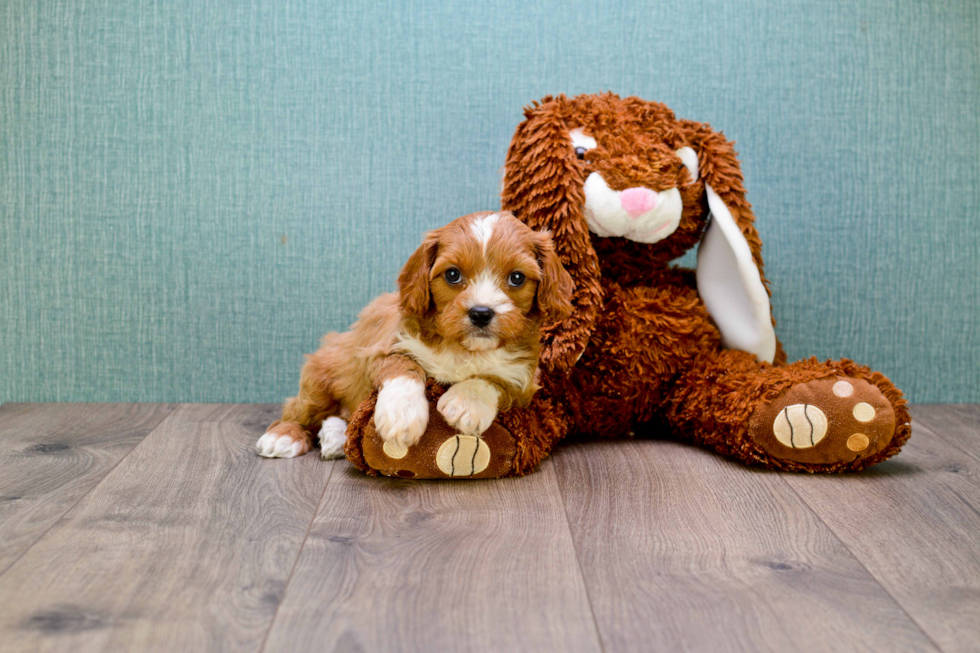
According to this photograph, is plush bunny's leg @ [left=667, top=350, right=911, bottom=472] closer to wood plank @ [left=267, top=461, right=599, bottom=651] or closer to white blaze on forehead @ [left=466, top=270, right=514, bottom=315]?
wood plank @ [left=267, top=461, right=599, bottom=651]

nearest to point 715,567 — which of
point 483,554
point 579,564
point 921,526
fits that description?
point 579,564

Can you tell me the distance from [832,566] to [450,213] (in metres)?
1.47

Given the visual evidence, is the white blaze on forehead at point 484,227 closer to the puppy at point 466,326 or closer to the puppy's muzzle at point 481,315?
the puppy at point 466,326

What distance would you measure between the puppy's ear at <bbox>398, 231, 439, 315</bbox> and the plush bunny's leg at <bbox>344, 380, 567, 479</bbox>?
7.6 inches

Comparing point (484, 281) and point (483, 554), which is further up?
point (484, 281)

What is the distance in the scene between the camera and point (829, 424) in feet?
5.81

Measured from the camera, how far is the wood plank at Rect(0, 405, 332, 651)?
3.63ft

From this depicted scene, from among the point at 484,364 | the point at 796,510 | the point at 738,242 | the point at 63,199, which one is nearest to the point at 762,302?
the point at 738,242

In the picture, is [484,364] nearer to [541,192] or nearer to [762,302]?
[541,192]

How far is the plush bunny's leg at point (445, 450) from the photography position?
1.69 metres

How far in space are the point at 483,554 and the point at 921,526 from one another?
83 centimetres

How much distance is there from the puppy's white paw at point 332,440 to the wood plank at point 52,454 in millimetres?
464

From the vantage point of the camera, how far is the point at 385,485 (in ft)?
5.65

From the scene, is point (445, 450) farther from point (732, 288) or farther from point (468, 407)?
point (732, 288)
